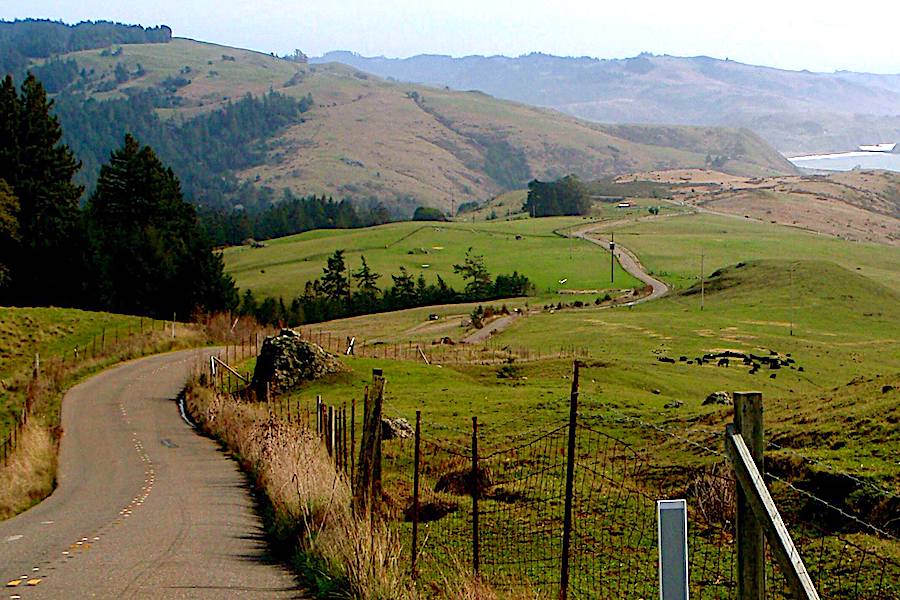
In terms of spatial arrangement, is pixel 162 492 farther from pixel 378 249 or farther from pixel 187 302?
pixel 378 249

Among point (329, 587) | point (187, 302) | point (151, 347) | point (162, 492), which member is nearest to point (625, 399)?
point (162, 492)

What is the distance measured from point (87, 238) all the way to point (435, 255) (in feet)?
252

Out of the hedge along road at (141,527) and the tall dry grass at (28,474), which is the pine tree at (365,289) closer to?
the hedge along road at (141,527)

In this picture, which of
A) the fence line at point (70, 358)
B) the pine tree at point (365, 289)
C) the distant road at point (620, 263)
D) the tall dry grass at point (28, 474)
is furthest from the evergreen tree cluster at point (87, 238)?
the tall dry grass at point (28, 474)

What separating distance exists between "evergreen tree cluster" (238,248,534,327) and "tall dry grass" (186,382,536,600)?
3431 inches

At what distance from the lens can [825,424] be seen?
16.4 m

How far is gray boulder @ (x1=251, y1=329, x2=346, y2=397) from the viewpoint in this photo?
38.0 m

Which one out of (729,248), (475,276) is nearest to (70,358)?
(475,276)

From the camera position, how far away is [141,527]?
1678cm

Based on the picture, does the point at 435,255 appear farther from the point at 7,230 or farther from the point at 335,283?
the point at 7,230

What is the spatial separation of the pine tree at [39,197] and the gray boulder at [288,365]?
139 feet

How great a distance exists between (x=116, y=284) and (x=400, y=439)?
2419 inches

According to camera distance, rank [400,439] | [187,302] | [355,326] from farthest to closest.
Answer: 1. [355,326]
2. [187,302]
3. [400,439]

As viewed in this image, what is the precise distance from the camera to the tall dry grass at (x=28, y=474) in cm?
2167
